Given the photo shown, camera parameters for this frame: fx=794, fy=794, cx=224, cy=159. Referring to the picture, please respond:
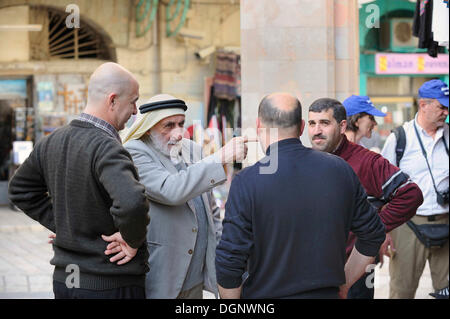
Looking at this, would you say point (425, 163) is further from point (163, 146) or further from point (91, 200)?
point (91, 200)

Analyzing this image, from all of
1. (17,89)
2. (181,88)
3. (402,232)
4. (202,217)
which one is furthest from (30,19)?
(202,217)

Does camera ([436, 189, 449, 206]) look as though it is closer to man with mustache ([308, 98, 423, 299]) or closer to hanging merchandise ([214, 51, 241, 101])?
man with mustache ([308, 98, 423, 299])

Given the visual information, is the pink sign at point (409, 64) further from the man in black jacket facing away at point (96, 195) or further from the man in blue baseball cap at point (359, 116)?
the man in black jacket facing away at point (96, 195)

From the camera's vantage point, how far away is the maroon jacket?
4625mm

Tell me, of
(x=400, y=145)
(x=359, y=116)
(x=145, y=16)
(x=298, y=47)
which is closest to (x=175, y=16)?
(x=145, y=16)

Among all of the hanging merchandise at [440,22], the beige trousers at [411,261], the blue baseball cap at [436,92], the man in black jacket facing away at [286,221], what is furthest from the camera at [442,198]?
the man in black jacket facing away at [286,221]

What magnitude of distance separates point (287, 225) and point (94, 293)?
987mm

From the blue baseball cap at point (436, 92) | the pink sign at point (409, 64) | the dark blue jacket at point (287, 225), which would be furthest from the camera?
the pink sign at point (409, 64)

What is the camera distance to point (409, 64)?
1738 cm

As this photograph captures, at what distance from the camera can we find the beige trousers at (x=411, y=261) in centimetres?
655

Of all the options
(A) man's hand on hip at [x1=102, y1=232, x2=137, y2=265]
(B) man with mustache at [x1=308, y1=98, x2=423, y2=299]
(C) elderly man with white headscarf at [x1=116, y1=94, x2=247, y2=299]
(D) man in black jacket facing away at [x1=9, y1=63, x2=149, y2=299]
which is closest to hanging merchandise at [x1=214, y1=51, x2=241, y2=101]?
(B) man with mustache at [x1=308, y1=98, x2=423, y2=299]

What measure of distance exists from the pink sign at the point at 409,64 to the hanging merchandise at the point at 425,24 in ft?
35.1

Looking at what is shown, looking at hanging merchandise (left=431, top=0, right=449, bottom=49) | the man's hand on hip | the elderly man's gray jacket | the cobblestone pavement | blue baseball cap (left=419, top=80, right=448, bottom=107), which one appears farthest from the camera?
the cobblestone pavement

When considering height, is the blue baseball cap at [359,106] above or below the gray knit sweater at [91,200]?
above
